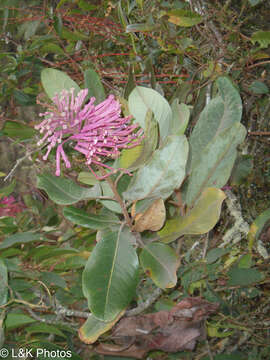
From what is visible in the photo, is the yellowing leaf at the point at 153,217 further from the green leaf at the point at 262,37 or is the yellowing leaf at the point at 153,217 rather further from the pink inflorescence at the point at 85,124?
the green leaf at the point at 262,37

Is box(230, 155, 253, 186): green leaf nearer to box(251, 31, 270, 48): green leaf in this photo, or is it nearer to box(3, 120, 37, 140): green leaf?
box(251, 31, 270, 48): green leaf

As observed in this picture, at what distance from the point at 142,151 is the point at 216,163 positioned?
0.10 m

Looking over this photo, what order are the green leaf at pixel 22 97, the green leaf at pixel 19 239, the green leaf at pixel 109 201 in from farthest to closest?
the green leaf at pixel 22 97
the green leaf at pixel 19 239
the green leaf at pixel 109 201

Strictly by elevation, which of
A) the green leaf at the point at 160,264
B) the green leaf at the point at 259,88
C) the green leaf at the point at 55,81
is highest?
the green leaf at the point at 55,81

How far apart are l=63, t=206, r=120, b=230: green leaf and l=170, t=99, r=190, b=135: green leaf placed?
0.16 metres

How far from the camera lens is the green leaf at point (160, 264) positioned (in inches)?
20.3

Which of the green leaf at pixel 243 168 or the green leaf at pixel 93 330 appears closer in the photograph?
the green leaf at pixel 93 330

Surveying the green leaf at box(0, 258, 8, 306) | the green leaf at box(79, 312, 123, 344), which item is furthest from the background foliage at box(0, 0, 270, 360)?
the green leaf at box(79, 312, 123, 344)

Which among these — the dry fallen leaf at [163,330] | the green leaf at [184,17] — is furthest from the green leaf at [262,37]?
the dry fallen leaf at [163,330]

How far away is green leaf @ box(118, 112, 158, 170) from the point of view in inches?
18.8

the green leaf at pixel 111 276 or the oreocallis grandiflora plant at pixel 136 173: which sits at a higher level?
the oreocallis grandiflora plant at pixel 136 173

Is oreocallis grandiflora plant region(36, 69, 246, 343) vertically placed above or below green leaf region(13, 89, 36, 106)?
above

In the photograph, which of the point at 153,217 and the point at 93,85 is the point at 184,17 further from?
the point at 153,217

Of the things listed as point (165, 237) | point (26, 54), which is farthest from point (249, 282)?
point (26, 54)
